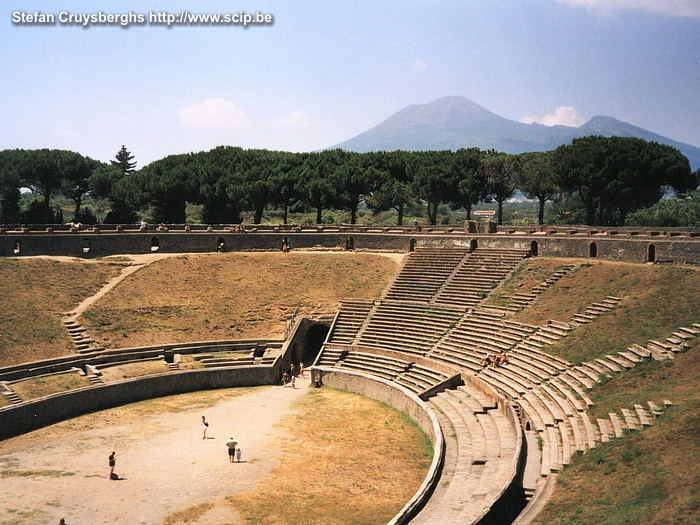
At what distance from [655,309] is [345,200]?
47027 mm

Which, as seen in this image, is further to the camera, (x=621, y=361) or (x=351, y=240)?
(x=351, y=240)

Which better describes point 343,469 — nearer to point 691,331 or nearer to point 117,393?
point 117,393

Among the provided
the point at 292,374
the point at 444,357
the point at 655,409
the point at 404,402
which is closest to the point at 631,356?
the point at 655,409

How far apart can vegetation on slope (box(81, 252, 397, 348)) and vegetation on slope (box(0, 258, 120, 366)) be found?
7.52 feet

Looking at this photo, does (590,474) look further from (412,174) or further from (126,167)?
(126,167)

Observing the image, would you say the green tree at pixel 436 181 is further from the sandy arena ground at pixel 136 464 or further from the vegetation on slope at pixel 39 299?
the sandy arena ground at pixel 136 464

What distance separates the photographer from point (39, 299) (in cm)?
5322

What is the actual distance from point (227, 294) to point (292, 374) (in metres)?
11.4

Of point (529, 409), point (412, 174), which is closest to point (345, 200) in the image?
point (412, 174)

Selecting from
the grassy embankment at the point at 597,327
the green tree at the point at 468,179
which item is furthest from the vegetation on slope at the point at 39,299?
the green tree at the point at 468,179

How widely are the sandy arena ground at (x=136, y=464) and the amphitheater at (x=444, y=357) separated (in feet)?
12.0

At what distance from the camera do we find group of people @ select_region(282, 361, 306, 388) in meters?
49.9

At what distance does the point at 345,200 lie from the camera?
3278 inches

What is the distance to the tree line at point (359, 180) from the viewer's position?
7062cm
